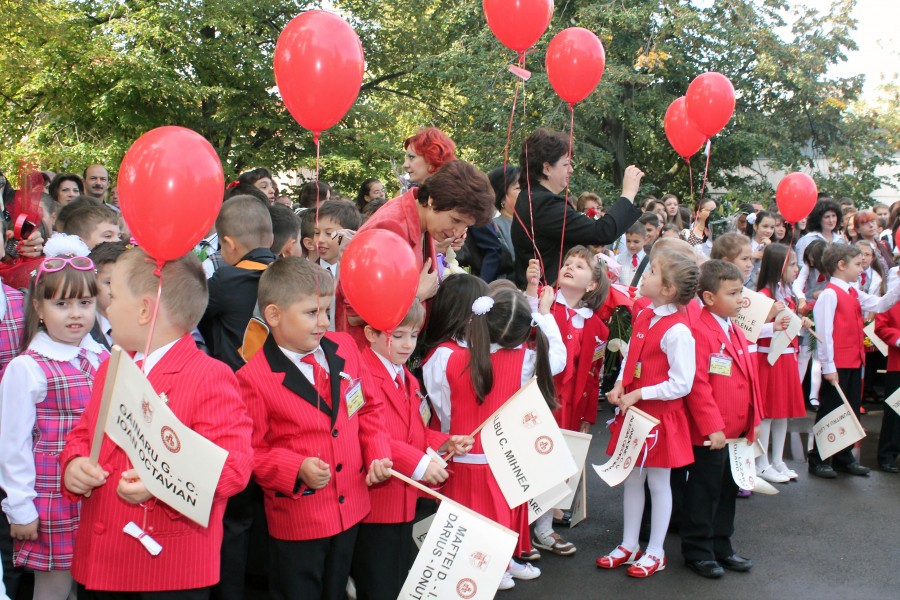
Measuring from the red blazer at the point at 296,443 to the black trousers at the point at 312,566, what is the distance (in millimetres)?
52

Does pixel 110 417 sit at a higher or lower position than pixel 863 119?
lower

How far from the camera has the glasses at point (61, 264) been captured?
10.7 ft

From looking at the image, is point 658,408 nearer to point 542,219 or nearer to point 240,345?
point 542,219

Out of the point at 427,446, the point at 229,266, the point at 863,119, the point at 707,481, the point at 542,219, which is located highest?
the point at 863,119

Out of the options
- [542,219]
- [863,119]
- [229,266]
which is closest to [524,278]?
[542,219]

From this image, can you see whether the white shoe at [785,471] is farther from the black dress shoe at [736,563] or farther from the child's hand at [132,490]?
the child's hand at [132,490]

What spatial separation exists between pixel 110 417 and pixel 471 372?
6.50 feet

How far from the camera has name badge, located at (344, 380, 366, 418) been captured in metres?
3.28

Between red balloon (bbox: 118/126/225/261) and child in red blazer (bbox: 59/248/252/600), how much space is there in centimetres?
11

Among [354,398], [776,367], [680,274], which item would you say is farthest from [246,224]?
[776,367]

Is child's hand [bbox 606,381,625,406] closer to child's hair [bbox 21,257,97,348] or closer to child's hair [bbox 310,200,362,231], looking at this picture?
child's hair [bbox 310,200,362,231]

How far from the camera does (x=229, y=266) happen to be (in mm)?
4004

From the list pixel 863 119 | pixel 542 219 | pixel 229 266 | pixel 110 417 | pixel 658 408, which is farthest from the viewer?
pixel 863 119

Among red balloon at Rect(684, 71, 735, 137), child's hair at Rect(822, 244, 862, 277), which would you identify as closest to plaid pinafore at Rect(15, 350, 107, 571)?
red balloon at Rect(684, 71, 735, 137)
